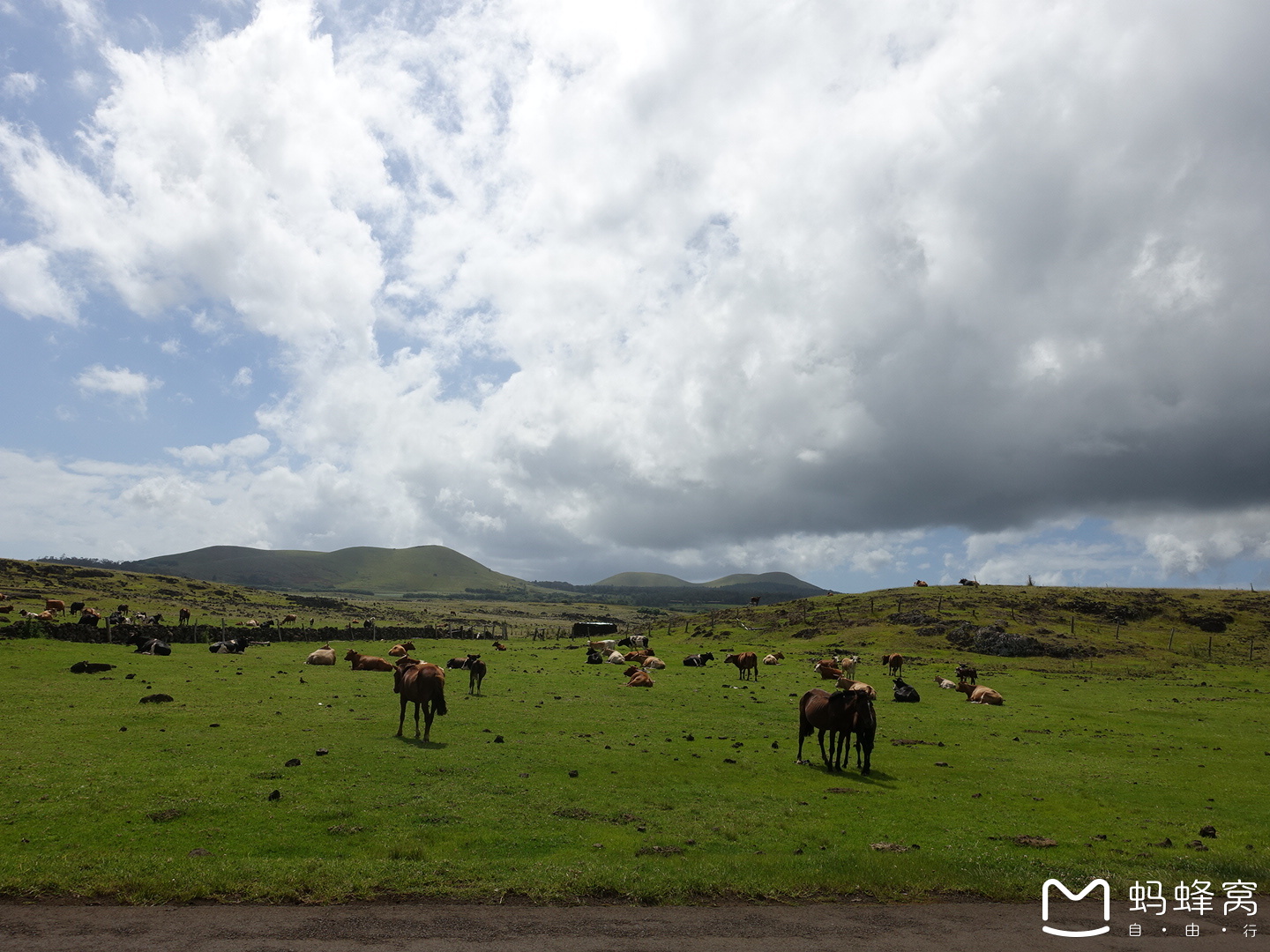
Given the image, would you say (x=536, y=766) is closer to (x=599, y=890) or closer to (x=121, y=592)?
(x=599, y=890)

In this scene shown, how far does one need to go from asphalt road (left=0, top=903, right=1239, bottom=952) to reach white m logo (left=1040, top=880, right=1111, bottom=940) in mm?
181

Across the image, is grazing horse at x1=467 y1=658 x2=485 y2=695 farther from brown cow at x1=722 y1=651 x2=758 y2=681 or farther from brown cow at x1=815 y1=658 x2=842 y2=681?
brown cow at x1=815 y1=658 x2=842 y2=681

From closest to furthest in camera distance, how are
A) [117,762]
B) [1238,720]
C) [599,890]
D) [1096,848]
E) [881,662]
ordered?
[599,890], [1096,848], [117,762], [1238,720], [881,662]

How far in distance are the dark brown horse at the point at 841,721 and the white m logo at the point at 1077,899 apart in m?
9.19

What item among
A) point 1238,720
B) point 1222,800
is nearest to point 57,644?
point 1222,800

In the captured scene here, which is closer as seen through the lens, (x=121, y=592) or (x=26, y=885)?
(x=26, y=885)

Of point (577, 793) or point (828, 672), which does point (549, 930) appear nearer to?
point (577, 793)

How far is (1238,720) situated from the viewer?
117ft

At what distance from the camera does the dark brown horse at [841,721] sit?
22844mm

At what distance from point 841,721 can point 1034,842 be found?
7.80m

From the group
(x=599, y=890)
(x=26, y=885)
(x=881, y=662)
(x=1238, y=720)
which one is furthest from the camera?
(x=881, y=662)

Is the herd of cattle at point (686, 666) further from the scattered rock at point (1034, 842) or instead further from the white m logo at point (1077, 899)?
the white m logo at point (1077, 899)

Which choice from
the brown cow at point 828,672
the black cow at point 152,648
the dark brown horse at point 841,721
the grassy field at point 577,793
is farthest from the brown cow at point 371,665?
the dark brown horse at point 841,721

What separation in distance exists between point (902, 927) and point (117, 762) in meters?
20.1
